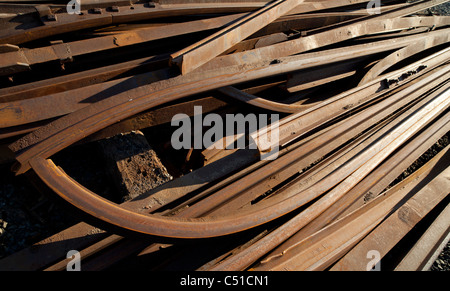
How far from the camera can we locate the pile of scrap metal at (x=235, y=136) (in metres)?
1.68

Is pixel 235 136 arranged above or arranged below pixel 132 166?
above

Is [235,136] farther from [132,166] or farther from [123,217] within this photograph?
[123,217]

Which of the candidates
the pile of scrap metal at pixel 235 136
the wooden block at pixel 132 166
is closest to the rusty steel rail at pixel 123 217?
the pile of scrap metal at pixel 235 136

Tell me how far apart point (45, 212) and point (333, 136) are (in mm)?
2229

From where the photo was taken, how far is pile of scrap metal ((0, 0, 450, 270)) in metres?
1.68

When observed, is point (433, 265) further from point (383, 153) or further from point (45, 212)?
point (45, 212)

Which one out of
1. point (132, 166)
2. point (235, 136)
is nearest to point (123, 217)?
point (132, 166)

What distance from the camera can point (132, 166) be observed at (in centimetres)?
218

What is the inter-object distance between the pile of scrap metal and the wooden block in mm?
250

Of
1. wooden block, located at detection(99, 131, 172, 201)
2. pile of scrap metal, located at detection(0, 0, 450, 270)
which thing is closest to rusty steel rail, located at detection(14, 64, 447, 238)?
pile of scrap metal, located at detection(0, 0, 450, 270)

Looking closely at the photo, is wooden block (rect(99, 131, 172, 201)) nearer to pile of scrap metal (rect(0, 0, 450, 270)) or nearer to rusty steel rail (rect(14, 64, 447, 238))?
pile of scrap metal (rect(0, 0, 450, 270))

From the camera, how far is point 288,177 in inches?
82.5

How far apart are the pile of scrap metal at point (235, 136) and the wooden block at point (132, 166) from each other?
25 centimetres

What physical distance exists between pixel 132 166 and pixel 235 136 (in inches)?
32.7
